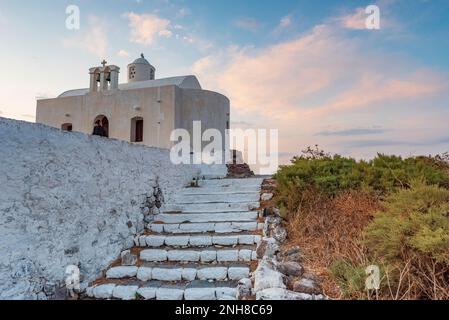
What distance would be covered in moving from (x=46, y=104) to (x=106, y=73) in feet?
15.4

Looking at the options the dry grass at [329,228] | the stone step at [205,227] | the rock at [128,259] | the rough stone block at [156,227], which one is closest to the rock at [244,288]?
the dry grass at [329,228]

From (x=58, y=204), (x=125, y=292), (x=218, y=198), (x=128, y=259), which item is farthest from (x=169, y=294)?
A: (x=218, y=198)

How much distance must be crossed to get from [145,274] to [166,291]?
605mm

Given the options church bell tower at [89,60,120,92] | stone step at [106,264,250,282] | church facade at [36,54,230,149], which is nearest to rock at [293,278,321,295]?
stone step at [106,264,250,282]

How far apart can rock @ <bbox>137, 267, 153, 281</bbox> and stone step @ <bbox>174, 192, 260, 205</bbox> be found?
2.52 metres

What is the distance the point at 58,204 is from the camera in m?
4.01

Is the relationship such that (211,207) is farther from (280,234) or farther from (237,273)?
(237,273)

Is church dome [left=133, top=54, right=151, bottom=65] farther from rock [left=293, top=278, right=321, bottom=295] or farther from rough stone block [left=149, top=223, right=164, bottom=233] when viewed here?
rock [left=293, top=278, right=321, bottom=295]

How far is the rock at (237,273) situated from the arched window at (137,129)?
13900 millimetres

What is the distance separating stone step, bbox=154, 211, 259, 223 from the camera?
18.9 feet

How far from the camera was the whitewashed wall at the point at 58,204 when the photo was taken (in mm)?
3393
